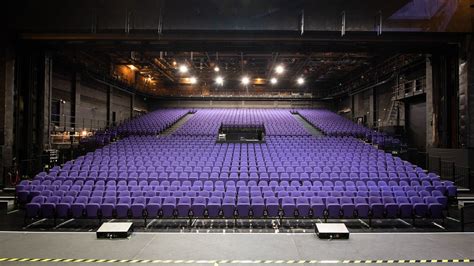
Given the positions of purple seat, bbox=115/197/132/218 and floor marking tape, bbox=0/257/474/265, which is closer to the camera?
floor marking tape, bbox=0/257/474/265

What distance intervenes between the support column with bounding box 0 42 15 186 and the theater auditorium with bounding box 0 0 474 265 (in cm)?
5

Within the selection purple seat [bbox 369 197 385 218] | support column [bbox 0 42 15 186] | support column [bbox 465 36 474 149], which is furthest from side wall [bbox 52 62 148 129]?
support column [bbox 465 36 474 149]

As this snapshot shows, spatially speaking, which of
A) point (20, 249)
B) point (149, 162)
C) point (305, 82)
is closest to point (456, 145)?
point (149, 162)

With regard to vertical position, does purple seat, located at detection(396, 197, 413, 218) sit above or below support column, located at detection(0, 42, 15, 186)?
below

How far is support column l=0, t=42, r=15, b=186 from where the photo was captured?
426 inches

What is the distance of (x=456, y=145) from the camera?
11578 millimetres

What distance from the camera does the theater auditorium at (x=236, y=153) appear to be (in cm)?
588

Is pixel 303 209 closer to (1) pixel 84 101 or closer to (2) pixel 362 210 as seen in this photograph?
(2) pixel 362 210

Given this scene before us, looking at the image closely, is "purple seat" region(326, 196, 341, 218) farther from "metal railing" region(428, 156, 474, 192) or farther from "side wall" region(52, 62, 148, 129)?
"side wall" region(52, 62, 148, 129)

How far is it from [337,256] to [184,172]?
5.76 meters

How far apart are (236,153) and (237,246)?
7.05 metres

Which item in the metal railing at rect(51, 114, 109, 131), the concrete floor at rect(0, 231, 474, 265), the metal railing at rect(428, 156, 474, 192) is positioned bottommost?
the concrete floor at rect(0, 231, 474, 265)

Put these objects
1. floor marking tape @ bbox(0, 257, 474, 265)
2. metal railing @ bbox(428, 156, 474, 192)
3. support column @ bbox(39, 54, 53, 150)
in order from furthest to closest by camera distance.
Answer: support column @ bbox(39, 54, 53, 150), metal railing @ bbox(428, 156, 474, 192), floor marking tape @ bbox(0, 257, 474, 265)

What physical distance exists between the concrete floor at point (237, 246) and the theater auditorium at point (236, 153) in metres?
0.05
